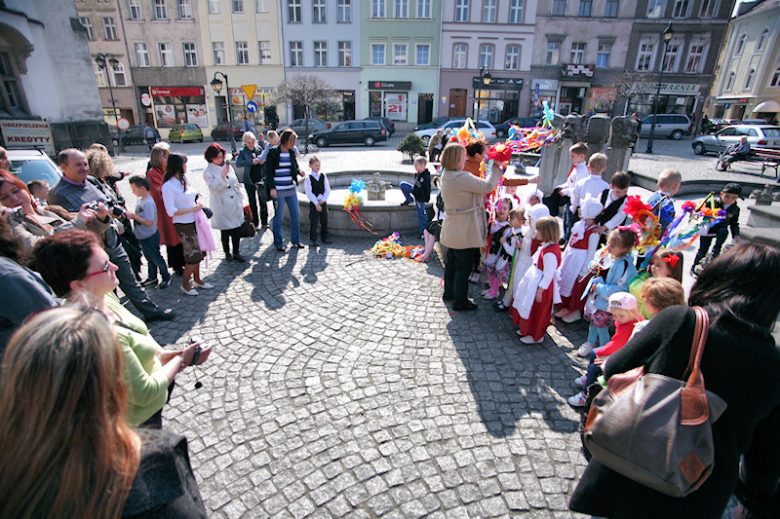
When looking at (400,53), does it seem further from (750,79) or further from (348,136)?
(750,79)

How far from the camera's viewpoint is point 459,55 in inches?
1206

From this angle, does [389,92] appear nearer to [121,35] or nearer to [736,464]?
[121,35]

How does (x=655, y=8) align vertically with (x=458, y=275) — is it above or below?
above

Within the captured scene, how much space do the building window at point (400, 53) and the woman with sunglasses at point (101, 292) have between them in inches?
1266

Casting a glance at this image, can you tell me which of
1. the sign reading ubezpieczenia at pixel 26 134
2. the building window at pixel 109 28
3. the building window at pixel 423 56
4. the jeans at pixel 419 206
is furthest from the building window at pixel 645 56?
the building window at pixel 109 28

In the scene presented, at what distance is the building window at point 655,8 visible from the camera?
2986 centimetres

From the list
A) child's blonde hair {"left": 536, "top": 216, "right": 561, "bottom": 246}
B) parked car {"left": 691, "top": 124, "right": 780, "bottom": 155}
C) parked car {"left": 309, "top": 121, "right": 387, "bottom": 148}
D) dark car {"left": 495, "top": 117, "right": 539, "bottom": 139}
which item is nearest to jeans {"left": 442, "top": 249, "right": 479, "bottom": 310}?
child's blonde hair {"left": 536, "top": 216, "right": 561, "bottom": 246}

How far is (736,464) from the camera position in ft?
5.54

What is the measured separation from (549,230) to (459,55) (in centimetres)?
3085

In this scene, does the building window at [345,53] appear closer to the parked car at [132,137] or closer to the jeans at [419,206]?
the parked car at [132,137]

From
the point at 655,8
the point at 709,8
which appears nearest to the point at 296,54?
the point at 655,8

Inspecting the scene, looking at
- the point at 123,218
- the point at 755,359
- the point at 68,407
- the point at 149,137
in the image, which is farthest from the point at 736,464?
the point at 149,137

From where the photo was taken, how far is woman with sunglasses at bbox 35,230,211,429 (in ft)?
6.68

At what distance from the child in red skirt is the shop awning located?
122ft
